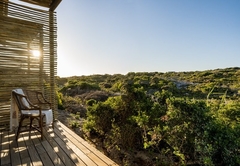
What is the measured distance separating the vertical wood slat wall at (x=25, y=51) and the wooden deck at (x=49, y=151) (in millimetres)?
1114

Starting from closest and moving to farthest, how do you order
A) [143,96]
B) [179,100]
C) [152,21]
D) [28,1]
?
1. [179,100]
2. [143,96]
3. [28,1]
4. [152,21]

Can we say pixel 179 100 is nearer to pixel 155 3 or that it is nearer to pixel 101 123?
pixel 101 123

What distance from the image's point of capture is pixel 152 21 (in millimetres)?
7277

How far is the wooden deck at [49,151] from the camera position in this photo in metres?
2.26

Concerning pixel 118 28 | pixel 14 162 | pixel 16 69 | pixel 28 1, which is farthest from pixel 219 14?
pixel 14 162

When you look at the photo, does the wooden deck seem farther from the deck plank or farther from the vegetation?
the vegetation

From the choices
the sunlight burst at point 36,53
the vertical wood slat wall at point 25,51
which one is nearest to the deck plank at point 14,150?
the vertical wood slat wall at point 25,51

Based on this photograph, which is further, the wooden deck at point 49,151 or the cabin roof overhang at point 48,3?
the cabin roof overhang at point 48,3

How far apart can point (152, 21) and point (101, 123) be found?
530 cm

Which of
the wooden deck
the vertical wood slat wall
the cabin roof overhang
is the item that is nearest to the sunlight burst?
the vertical wood slat wall

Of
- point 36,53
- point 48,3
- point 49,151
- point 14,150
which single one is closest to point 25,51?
point 36,53

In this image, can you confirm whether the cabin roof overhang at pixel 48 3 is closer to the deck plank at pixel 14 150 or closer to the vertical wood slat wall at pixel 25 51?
the vertical wood slat wall at pixel 25 51

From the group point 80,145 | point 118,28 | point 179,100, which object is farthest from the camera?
point 118,28

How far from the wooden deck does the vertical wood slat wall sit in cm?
111
